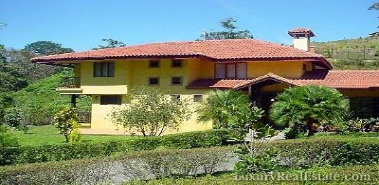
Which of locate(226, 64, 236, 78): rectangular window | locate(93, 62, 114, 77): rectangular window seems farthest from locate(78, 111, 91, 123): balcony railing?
locate(226, 64, 236, 78): rectangular window

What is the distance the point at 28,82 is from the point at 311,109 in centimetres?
3862

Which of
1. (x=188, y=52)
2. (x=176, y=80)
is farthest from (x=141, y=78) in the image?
(x=188, y=52)

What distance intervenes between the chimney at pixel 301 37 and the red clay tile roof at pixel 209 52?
95.5 inches

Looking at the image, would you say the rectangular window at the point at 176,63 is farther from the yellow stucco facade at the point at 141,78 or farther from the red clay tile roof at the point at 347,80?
the red clay tile roof at the point at 347,80

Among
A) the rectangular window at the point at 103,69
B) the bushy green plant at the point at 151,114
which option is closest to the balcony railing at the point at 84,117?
the rectangular window at the point at 103,69

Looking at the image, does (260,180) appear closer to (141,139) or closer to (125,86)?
(141,139)

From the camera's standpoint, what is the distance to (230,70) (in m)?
30.0

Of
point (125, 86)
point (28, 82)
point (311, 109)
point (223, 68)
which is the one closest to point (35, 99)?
point (28, 82)

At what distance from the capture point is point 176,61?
2912cm

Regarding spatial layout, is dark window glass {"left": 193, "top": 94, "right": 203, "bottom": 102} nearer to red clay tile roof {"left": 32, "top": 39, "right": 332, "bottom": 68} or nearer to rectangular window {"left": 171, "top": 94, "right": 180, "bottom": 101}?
rectangular window {"left": 171, "top": 94, "right": 180, "bottom": 101}

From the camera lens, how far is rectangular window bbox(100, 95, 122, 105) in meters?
29.6

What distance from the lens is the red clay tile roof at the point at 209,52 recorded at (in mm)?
27938

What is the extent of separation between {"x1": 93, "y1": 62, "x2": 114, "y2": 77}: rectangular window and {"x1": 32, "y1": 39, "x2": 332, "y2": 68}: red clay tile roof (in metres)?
0.72

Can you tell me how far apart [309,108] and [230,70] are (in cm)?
1015
